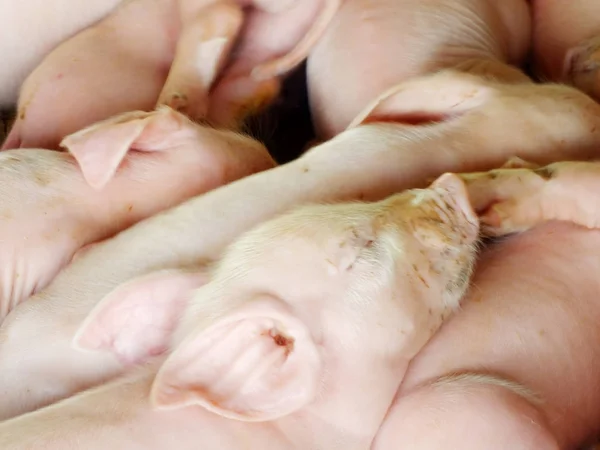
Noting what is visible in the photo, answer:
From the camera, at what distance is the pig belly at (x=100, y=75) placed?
1455 millimetres

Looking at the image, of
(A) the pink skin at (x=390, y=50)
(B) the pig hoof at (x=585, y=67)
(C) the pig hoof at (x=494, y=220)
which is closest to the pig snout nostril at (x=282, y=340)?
(C) the pig hoof at (x=494, y=220)

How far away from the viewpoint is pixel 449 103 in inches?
48.6

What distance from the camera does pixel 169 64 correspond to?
5.27ft

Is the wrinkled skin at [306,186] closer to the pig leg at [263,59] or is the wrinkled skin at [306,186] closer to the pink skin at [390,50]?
the pink skin at [390,50]

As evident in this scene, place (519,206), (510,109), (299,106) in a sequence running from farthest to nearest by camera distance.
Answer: (299,106)
(510,109)
(519,206)

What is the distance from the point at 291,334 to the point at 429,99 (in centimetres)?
50

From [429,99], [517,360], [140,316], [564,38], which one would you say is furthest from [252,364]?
[564,38]

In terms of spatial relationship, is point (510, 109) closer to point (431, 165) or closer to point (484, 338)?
point (431, 165)

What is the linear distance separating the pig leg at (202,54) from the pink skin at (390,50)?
159 mm

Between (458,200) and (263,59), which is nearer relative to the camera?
(458,200)

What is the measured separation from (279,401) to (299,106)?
0.85 meters

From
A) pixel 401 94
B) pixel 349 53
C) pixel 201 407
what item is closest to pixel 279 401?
pixel 201 407

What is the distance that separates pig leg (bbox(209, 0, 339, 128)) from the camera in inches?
59.9

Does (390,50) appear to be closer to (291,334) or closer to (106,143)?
(106,143)
